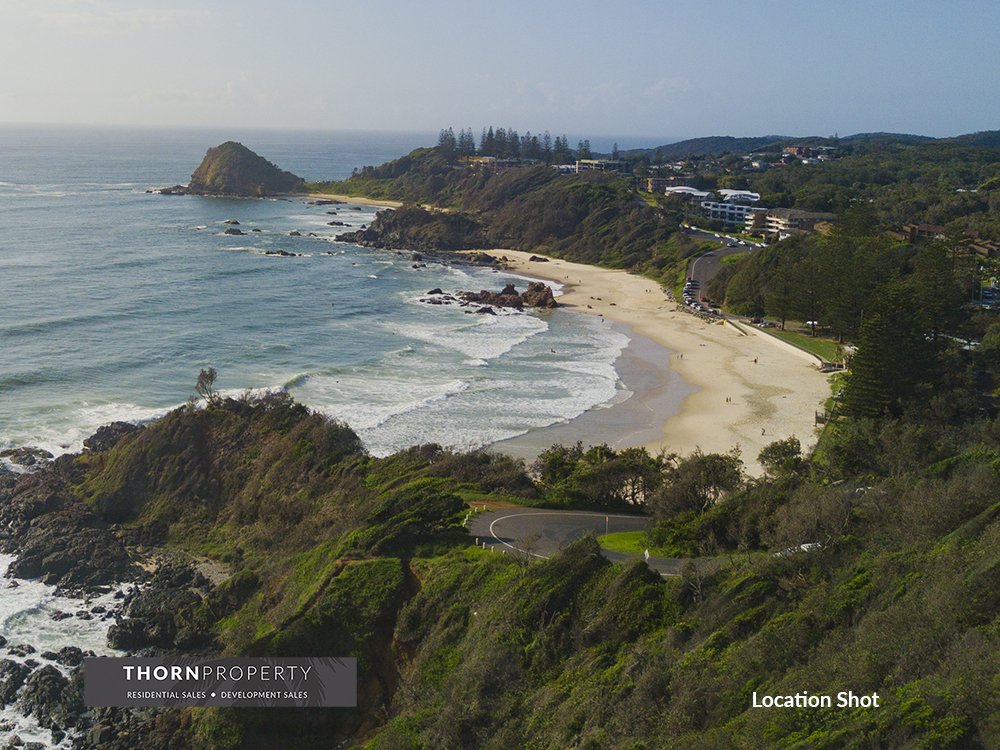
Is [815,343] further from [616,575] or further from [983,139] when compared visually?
[983,139]

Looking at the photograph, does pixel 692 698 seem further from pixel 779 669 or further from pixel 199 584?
pixel 199 584

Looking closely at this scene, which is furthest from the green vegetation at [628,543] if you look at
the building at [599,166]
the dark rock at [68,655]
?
the building at [599,166]

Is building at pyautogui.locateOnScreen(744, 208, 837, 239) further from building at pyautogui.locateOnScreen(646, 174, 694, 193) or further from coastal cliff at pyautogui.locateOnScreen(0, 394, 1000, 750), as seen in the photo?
coastal cliff at pyautogui.locateOnScreen(0, 394, 1000, 750)

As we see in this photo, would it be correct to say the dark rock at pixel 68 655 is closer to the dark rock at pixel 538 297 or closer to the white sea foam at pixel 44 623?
the white sea foam at pixel 44 623

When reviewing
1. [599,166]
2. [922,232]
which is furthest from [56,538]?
[599,166]

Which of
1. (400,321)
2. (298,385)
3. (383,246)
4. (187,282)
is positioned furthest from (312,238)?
(298,385)
